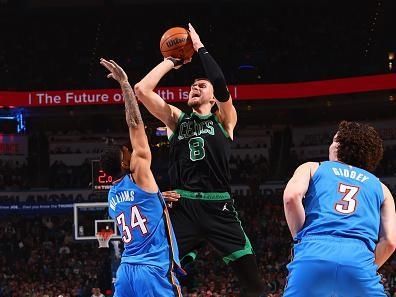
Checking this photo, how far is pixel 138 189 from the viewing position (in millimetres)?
4777

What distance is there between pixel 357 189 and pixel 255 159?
22.0 meters

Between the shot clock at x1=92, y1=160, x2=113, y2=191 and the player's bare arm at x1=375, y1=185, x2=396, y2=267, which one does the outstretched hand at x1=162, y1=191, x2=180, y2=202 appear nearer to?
the player's bare arm at x1=375, y1=185, x2=396, y2=267

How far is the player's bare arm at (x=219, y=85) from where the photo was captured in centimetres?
567

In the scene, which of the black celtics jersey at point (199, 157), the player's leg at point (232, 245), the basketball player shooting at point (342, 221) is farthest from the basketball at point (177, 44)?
the basketball player shooting at point (342, 221)

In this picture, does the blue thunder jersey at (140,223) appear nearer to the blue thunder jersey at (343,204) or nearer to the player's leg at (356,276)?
the blue thunder jersey at (343,204)

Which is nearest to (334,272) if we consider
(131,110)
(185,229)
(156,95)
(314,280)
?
(314,280)

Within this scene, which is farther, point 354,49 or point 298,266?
point 354,49

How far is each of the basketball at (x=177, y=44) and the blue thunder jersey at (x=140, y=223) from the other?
1615mm

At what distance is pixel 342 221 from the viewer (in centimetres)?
349

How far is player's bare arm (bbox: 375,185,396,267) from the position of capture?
3.59m

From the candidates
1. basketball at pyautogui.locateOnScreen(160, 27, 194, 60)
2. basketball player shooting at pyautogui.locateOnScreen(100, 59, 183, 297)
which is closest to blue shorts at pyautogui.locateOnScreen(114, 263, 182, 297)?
basketball player shooting at pyautogui.locateOnScreen(100, 59, 183, 297)

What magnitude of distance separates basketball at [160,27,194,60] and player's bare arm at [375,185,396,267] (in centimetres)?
281

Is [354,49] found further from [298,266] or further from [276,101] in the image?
[298,266]

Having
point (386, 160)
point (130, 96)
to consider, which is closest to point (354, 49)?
point (386, 160)
